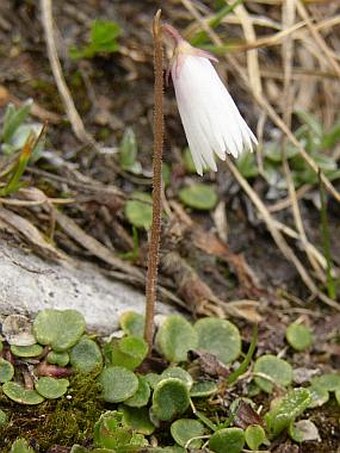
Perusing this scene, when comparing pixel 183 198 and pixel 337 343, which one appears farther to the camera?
pixel 183 198

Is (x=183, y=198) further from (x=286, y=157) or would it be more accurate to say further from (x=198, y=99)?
(x=198, y=99)

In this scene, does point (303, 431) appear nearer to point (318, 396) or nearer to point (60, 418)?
point (318, 396)

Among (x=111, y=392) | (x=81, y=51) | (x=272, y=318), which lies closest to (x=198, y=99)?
(x=111, y=392)

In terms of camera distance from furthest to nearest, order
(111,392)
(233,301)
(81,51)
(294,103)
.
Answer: (294,103) → (81,51) → (233,301) → (111,392)

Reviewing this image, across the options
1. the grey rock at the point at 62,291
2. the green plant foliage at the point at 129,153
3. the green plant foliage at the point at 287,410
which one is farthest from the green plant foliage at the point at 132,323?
the green plant foliage at the point at 129,153

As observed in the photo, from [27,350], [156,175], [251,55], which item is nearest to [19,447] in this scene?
[27,350]

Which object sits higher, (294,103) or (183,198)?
(294,103)

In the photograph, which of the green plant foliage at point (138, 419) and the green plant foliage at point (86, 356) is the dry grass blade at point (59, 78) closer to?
the green plant foliage at point (86, 356)
